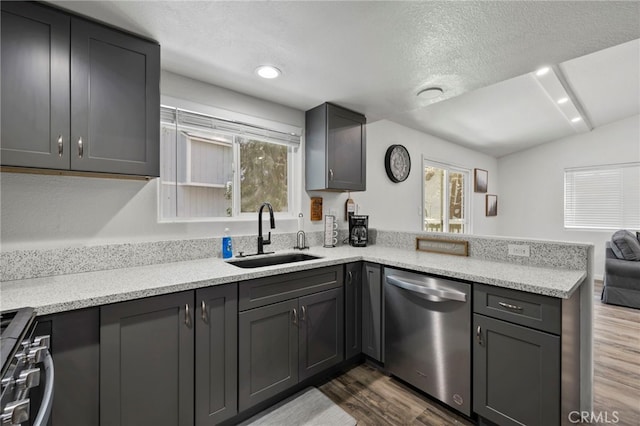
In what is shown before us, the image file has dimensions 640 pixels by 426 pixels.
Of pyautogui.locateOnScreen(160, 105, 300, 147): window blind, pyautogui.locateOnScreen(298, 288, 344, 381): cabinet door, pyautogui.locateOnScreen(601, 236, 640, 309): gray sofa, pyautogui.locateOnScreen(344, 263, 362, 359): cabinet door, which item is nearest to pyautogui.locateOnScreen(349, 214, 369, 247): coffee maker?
pyautogui.locateOnScreen(344, 263, 362, 359): cabinet door

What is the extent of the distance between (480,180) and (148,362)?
19.5 feet

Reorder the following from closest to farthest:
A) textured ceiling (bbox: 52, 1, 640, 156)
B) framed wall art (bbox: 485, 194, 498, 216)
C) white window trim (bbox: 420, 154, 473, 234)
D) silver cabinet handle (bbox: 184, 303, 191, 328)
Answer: textured ceiling (bbox: 52, 1, 640, 156)
silver cabinet handle (bbox: 184, 303, 191, 328)
white window trim (bbox: 420, 154, 473, 234)
framed wall art (bbox: 485, 194, 498, 216)

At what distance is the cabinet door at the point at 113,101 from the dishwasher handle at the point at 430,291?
1.70 m

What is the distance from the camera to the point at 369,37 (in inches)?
62.1

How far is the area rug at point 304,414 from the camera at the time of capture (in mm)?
1709

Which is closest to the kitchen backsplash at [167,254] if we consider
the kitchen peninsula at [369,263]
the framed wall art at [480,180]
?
the kitchen peninsula at [369,263]

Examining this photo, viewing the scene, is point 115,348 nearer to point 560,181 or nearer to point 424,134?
point 424,134

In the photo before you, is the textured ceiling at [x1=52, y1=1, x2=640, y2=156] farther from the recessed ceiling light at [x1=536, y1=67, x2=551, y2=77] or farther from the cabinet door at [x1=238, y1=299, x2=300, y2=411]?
the cabinet door at [x1=238, y1=299, x2=300, y2=411]

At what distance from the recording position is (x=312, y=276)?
1.98m

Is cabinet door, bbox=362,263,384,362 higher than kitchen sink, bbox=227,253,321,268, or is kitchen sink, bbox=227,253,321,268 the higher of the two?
kitchen sink, bbox=227,253,321,268

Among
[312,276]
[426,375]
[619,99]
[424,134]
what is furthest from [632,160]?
[312,276]

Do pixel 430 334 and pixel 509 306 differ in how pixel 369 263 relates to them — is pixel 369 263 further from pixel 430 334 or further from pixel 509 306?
pixel 509 306

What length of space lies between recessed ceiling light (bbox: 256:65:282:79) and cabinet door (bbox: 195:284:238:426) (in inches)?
56.0

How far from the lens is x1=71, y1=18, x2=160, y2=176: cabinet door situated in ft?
4.67
